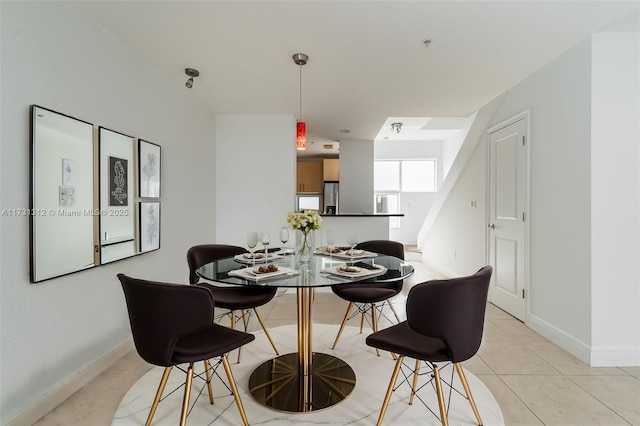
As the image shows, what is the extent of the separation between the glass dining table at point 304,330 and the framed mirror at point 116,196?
33.7 inches

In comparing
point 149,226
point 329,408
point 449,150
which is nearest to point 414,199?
point 449,150

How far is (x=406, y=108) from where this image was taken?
4.08 meters

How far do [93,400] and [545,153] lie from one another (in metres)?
3.92

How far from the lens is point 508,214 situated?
3406 mm

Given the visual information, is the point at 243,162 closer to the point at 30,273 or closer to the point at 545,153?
the point at 30,273

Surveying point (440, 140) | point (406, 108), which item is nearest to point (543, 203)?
point (406, 108)

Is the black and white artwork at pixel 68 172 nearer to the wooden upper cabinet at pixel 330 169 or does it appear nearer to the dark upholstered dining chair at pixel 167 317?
the dark upholstered dining chair at pixel 167 317

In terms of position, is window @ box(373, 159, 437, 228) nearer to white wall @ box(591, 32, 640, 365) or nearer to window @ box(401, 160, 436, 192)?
window @ box(401, 160, 436, 192)

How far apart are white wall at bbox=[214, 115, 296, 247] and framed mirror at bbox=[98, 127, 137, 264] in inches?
69.5

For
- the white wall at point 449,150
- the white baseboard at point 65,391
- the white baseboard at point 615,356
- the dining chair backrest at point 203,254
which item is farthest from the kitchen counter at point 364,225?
the white wall at point 449,150

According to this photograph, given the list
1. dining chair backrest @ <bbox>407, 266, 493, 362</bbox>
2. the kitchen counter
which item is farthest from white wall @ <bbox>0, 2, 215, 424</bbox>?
Result: the kitchen counter

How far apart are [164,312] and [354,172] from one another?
16.6 feet

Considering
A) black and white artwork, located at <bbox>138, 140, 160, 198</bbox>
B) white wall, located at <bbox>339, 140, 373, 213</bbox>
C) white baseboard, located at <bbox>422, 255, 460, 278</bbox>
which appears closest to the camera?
black and white artwork, located at <bbox>138, 140, 160, 198</bbox>

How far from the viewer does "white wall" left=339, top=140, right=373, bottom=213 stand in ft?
20.0
